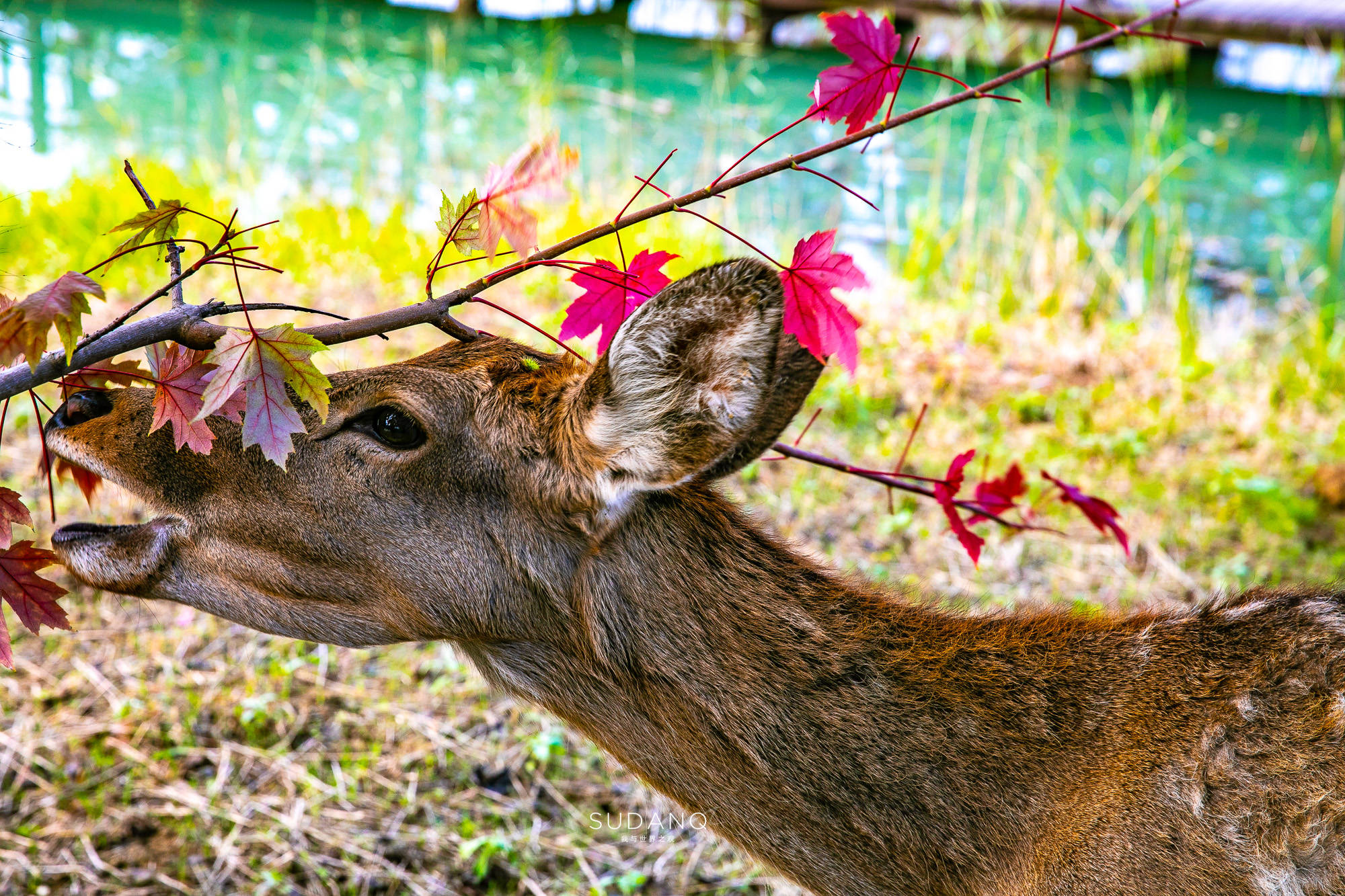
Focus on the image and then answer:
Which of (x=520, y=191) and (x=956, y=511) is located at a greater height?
(x=520, y=191)

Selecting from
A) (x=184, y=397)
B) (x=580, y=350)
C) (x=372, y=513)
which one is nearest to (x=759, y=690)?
(x=372, y=513)

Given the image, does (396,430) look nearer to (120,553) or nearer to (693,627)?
(120,553)

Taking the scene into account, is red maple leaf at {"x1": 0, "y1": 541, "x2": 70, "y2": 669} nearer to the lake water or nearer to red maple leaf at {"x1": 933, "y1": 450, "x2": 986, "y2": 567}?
red maple leaf at {"x1": 933, "y1": 450, "x2": 986, "y2": 567}

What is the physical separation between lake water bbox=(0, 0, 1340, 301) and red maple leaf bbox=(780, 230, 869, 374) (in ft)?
14.6

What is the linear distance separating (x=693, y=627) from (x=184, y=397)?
107 centimetres

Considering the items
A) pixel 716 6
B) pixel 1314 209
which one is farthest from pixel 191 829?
pixel 716 6

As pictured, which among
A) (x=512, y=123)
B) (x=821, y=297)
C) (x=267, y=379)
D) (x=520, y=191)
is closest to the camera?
(x=267, y=379)

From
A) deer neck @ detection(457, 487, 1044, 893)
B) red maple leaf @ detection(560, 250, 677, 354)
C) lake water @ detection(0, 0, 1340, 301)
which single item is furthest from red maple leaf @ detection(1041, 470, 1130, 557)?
lake water @ detection(0, 0, 1340, 301)

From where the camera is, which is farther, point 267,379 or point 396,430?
point 396,430

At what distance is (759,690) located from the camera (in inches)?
92.5

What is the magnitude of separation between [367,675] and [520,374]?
1862 millimetres

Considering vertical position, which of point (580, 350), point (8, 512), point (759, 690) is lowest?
point (759, 690)

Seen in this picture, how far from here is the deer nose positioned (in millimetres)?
2422

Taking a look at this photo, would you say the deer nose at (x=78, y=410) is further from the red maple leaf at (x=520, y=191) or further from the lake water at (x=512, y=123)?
the lake water at (x=512, y=123)
